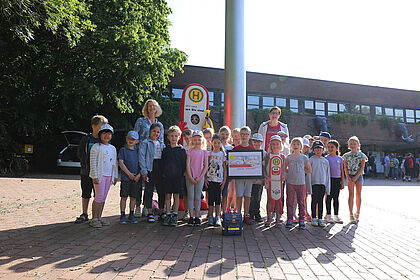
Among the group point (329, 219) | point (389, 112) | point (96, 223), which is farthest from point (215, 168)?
point (389, 112)

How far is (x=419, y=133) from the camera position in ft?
97.0

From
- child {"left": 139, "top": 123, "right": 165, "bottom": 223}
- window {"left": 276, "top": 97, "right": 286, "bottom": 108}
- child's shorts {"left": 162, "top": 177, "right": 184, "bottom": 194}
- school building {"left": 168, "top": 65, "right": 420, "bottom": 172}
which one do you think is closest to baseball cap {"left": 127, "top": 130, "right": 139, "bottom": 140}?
child {"left": 139, "top": 123, "right": 165, "bottom": 223}

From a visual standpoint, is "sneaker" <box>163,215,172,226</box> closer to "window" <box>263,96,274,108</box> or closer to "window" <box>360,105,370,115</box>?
"window" <box>263,96,274,108</box>

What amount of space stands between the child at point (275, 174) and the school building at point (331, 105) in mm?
18818

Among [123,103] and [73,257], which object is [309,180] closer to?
[73,257]

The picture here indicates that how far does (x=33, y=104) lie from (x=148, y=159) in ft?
42.6

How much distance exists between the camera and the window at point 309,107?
93.2 feet

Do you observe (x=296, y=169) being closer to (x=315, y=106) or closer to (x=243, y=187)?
(x=243, y=187)

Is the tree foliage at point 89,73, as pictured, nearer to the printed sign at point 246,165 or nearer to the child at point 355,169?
the printed sign at point 246,165

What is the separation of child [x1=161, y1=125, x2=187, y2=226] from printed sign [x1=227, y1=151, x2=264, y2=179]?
3.00 feet

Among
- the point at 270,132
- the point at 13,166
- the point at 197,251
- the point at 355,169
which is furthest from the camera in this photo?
the point at 13,166

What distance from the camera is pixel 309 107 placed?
2855 cm

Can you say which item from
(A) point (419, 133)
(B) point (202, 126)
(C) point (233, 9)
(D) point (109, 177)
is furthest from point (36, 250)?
(A) point (419, 133)

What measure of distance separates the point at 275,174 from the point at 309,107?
24395 mm
